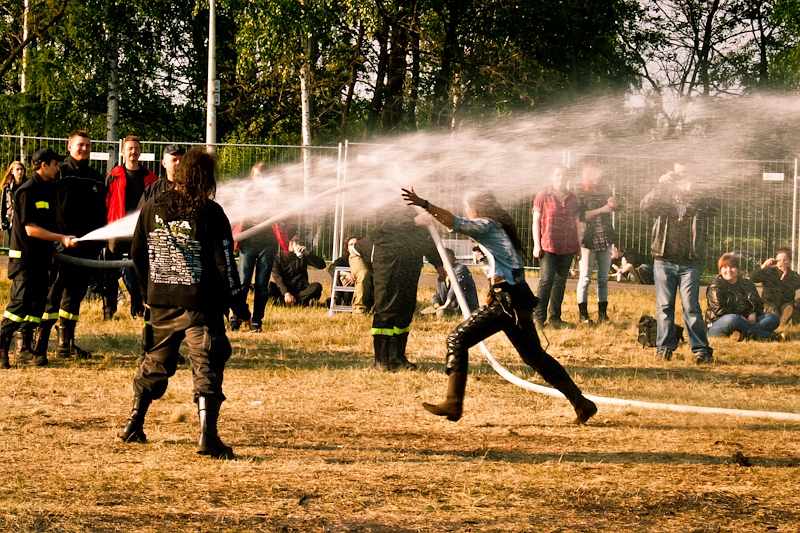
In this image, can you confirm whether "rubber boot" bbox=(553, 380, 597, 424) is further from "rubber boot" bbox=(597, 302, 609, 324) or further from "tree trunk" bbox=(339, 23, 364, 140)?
"tree trunk" bbox=(339, 23, 364, 140)

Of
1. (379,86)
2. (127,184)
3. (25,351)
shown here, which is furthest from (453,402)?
(379,86)

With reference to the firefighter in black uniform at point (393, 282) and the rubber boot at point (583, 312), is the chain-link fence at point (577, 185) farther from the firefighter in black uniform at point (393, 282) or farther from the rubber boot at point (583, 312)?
the firefighter in black uniform at point (393, 282)

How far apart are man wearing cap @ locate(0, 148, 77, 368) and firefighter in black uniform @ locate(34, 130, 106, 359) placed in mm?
168

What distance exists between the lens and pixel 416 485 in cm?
562

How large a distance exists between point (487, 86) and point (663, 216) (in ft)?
63.1

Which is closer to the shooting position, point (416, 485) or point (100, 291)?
point (416, 485)

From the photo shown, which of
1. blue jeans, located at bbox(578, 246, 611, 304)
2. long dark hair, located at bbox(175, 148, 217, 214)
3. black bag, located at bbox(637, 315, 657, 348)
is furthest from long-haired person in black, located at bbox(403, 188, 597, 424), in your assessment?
blue jeans, located at bbox(578, 246, 611, 304)

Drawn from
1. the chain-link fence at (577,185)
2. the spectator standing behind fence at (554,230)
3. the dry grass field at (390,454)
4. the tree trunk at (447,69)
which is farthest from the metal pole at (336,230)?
the tree trunk at (447,69)

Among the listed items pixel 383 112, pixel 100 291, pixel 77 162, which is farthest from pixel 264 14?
pixel 77 162

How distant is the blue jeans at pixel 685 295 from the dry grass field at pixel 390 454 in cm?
33

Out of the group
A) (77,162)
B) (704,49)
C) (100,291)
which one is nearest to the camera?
(77,162)

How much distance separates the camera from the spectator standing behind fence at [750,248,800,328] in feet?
46.7

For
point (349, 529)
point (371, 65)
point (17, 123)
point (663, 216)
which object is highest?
point (371, 65)

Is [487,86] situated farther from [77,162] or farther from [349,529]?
[349,529]
